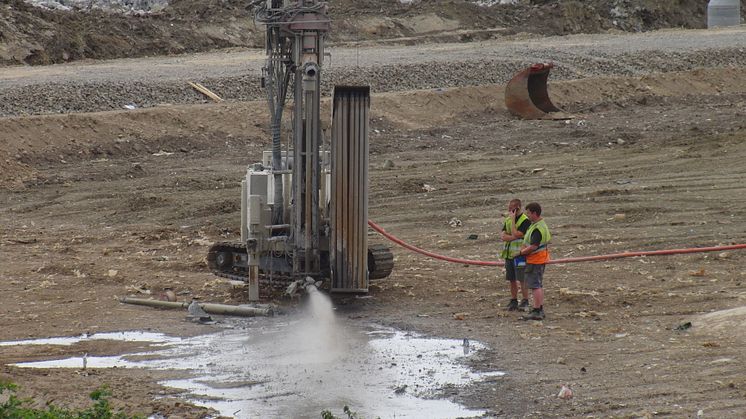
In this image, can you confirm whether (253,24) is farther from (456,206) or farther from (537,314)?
(537,314)

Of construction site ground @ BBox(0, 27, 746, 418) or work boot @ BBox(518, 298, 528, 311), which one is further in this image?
work boot @ BBox(518, 298, 528, 311)

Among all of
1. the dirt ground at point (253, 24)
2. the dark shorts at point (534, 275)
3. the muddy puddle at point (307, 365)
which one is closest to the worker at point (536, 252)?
the dark shorts at point (534, 275)

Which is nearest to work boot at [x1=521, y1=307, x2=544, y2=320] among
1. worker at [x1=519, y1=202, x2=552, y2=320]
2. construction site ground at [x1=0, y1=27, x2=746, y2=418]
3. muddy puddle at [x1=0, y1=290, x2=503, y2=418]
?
worker at [x1=519, y1=202, x2=552, y2=320]

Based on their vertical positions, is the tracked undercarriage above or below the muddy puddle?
above

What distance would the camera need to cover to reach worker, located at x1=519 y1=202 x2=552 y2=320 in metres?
14.3

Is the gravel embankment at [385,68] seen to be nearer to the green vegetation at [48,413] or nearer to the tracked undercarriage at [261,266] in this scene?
the tracked undercarriage at [261,266]

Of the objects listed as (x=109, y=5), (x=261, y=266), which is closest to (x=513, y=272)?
(x=261, y=266)

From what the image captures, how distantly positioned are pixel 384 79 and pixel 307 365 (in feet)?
70.9

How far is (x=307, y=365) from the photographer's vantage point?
1309cm

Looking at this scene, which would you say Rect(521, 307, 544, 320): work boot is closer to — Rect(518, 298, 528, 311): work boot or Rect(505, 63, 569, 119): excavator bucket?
Rect(518, 298, 528, 311): work boot

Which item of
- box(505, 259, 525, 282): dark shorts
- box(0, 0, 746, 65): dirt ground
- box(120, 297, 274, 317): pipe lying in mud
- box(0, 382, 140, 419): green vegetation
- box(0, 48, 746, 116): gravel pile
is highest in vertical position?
box(0, 0, 746, 65): dirt ground

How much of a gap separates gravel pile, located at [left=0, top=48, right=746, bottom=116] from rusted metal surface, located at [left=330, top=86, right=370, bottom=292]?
47.8 feet

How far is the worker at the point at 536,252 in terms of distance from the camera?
46.9ft

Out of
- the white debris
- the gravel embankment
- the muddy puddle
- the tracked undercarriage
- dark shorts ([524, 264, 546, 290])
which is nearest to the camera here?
the muddy puddle
